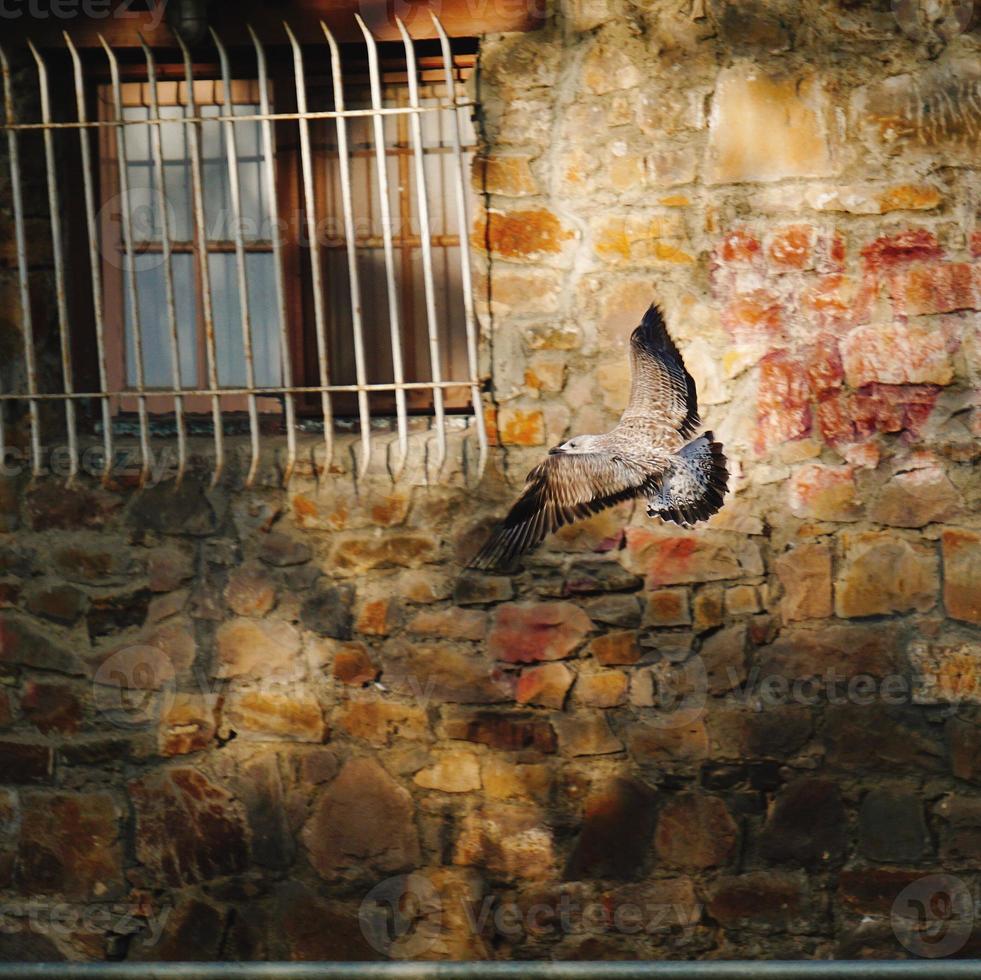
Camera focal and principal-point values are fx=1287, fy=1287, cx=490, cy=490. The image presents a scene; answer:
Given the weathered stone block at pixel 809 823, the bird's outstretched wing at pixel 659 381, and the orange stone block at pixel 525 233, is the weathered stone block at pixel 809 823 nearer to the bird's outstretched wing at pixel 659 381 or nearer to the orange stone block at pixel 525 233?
the bird's outstretched wing at pixel 659 381

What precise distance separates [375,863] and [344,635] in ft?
2.04

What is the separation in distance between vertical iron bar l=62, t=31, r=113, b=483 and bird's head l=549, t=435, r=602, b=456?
120 centimetres

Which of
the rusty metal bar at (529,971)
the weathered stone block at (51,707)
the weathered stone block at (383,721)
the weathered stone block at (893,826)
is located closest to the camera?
the rusty metal bar at (529,971)

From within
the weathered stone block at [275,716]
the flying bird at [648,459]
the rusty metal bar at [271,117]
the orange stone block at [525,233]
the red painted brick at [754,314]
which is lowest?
the weathered stone block at [275,716]

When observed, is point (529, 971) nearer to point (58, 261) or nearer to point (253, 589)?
point (253, 589)

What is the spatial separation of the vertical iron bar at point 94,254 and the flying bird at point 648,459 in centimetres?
114

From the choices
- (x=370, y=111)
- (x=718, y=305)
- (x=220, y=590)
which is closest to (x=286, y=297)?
(x=370, y=111)

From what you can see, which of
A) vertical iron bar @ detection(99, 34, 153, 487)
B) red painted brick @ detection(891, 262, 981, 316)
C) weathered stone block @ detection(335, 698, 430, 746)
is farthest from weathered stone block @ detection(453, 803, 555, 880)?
red painted brick @ detection(891, 262, 981, 316)

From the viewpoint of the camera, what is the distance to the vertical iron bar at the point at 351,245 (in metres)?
3.28

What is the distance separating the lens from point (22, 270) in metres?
3.44

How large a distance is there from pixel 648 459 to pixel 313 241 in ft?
3.41

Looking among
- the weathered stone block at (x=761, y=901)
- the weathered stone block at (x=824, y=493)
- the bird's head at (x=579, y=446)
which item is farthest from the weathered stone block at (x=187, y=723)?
the weathered stone block at (x=824, y=493)

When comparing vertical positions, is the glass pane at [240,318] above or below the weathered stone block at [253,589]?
above

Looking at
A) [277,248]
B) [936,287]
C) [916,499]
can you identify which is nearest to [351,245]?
[277,248]
